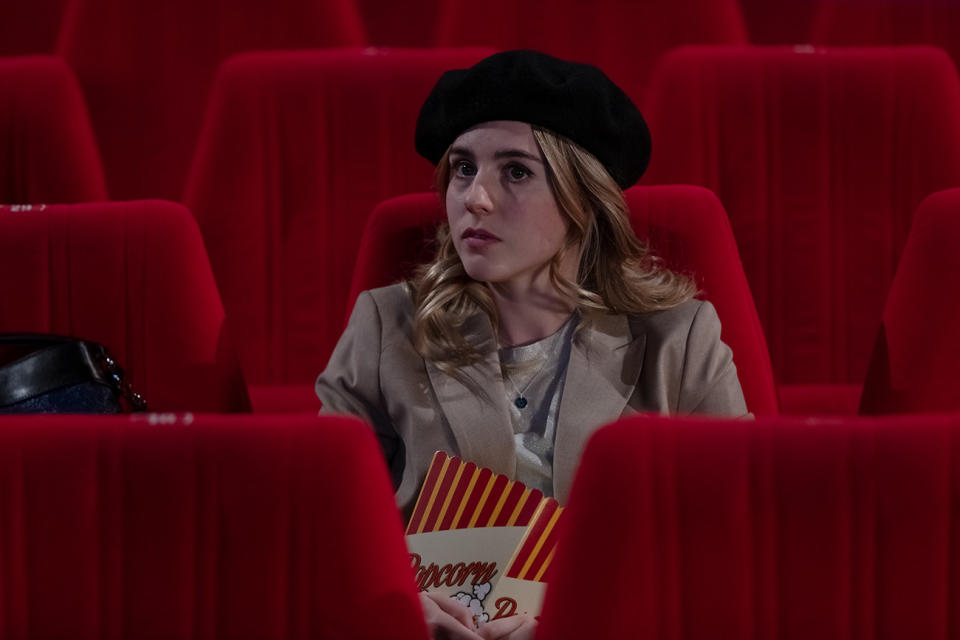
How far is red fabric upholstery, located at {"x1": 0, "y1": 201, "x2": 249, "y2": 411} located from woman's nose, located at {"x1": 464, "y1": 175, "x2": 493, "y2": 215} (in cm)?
11

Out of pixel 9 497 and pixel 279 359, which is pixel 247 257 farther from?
pixel 9 497

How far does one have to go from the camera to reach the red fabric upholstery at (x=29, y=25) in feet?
2.58

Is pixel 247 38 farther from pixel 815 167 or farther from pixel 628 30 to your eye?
pixel 815 167

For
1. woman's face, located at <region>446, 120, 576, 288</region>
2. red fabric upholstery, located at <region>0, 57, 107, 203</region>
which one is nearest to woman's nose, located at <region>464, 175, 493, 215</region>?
woman's face, located at <region>446, 120, 576, 288</region>

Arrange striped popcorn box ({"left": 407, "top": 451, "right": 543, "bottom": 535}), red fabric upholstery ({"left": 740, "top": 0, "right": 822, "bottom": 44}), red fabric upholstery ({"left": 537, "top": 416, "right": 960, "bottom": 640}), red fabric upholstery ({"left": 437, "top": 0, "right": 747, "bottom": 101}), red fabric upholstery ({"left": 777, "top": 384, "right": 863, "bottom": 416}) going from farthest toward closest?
red fabric upholstery ({"left": 740, "top": 0, "right": 822, "bottom": 44})
red fabric upholstery ({"left": 437, "top": 0, "right": 747, "bottom": 101})
red fabric upholstery ({"left": 777, "top": 384, "right": 863, "bottom": 416})
striped popcorn box ({"left": 407, "top": 451, "right": 543, "bottom": 535})
red fabric upholstery ({"left": 537, "top": 416, "right": 960, "bottom": 640})

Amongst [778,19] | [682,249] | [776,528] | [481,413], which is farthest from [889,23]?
[776,528]

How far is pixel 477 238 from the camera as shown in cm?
44

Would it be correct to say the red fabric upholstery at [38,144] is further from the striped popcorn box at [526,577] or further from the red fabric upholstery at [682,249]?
the striped popcorn box at [526,577]

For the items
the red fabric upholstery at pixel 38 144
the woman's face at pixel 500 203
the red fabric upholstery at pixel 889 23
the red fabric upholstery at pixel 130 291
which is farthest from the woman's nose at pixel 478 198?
the red fabric upholstery at pixel 889 23

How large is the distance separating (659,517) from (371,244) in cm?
25

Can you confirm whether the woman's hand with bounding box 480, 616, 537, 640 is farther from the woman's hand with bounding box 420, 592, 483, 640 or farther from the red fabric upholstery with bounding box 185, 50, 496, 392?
the red fabric upholstery with bounding box 185, 50, 496, 392

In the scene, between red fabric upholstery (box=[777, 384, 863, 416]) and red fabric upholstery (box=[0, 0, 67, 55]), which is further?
red fabric upholstery (box=[0, 0, 67, 55])

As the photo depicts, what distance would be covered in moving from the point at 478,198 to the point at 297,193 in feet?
0.50

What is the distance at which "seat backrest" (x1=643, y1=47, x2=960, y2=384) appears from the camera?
56 cm
